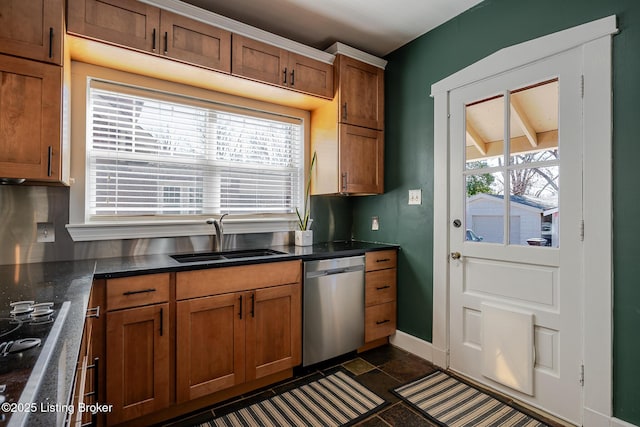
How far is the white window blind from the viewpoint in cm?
220

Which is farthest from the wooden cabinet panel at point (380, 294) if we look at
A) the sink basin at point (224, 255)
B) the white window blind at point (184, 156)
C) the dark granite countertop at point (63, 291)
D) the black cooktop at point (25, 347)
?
the black cooktop at point (25, 347)

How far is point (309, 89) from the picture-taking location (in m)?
2.62

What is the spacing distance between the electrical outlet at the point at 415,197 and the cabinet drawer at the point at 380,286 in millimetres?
637

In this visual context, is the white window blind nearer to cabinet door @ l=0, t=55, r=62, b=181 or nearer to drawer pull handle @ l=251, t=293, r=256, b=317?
cabinet door @ l=0, t=55, r=62, b=181

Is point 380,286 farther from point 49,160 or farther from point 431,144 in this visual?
point 49,160

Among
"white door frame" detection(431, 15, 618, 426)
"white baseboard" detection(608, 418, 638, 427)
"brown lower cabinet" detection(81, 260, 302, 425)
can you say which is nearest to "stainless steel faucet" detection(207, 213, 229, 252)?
"brown lower cabinet" detection(81, 260, 302, 425)

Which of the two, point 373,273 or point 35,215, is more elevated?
point 35,215

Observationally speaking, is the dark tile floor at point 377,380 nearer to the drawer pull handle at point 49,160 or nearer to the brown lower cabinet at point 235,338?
the brown lower cabinet at point 235,338

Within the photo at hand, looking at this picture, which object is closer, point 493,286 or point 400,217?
point 493,286

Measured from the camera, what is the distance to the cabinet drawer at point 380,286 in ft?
8.97

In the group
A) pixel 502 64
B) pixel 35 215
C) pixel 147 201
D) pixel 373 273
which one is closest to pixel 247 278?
pixel 147 201

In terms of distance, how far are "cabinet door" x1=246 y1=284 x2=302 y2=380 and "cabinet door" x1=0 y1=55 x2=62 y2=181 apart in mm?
1359

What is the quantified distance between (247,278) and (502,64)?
7.30 feet

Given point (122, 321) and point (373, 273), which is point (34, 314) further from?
point (373, 273)
